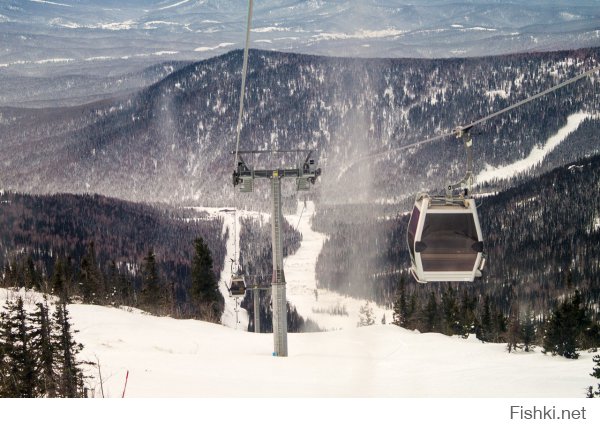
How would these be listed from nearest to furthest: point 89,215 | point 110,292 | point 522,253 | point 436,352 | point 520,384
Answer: point 520,384, point 436,352, point 110,292, point 522,253, point 89,215

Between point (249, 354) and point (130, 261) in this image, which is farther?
point (130, 261)

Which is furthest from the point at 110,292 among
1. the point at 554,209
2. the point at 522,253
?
the point at 554,209

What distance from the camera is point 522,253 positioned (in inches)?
6275

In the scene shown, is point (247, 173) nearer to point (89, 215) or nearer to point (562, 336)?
point (562, 336)

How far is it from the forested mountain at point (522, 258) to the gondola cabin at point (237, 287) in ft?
286

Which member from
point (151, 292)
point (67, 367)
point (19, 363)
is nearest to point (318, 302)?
point (151, 292)

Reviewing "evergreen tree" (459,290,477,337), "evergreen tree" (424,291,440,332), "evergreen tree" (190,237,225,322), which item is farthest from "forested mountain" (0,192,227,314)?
"evergreen tree" (459,290,477,337)

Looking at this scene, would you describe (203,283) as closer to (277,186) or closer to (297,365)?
(277,186)

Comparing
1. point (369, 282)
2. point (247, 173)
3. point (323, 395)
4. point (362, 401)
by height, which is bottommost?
point (369, 282)

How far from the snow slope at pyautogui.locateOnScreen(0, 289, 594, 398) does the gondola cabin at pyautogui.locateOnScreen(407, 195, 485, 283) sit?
4692mm

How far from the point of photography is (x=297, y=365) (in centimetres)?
2341

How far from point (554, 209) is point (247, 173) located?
173 metres

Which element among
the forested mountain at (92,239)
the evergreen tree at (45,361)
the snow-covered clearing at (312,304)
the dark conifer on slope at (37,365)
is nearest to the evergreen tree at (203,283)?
the forested mountain at (92,239)

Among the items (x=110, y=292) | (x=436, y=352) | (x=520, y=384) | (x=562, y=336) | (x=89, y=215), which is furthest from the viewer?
(x=89, y=215)
